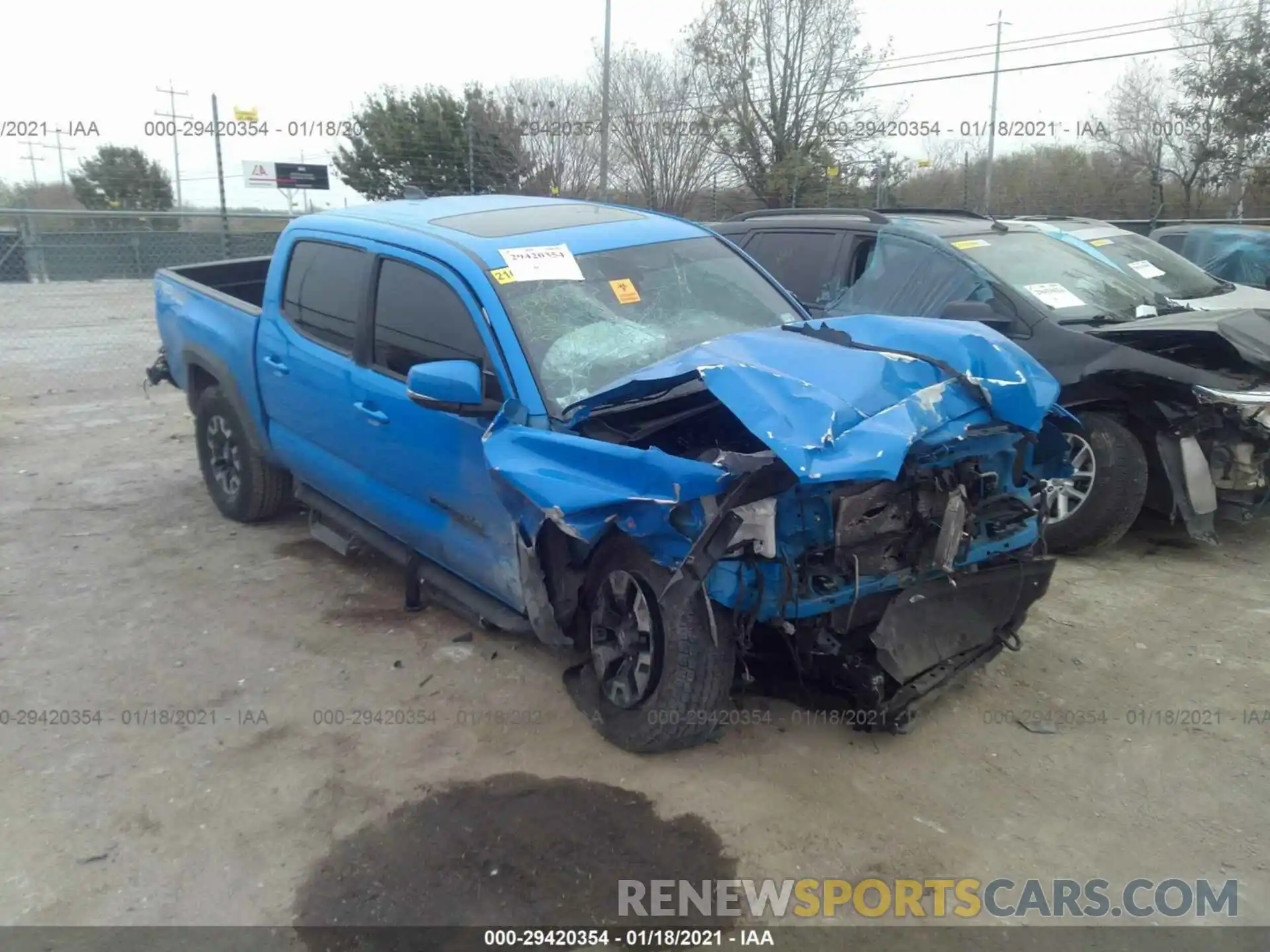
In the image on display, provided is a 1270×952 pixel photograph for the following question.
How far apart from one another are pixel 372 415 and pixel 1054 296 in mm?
4084

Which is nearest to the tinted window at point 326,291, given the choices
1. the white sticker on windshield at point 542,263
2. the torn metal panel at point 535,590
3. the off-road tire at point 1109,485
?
the white sticker on windshield at point 542,263

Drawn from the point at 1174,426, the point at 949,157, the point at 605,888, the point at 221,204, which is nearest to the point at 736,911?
the point at 605,888

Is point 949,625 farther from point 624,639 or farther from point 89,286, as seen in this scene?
point 89,286

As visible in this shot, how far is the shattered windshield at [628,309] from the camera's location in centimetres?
393

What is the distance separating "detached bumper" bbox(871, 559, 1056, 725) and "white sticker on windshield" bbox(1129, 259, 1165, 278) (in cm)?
405

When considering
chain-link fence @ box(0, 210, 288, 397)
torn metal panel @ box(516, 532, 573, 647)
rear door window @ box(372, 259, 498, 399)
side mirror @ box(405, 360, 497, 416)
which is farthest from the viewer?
chain-link fence @ box(0, 210, 288, 397)

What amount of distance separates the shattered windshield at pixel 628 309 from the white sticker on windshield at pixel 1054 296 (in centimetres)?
197

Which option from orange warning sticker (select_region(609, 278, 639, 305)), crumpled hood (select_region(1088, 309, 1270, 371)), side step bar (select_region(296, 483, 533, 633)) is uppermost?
orange warning sticker (select_region(609, 278, 639, 305))

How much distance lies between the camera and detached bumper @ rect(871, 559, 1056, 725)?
11.3 feet

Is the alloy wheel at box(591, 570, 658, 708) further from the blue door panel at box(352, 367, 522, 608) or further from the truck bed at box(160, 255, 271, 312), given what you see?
the truck bed at box(160, 255, 271, 312)

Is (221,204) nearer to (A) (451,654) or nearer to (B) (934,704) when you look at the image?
(A) (451,654)

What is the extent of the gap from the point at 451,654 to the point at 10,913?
78.2 inches

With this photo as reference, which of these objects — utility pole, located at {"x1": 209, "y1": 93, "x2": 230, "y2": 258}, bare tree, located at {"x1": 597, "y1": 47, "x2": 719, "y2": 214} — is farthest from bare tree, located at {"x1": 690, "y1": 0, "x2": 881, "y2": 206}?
utility pole, located at {"x1": 209, "y1": 93, "x2": 230, "y2": 258}

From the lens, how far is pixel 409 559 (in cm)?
477
